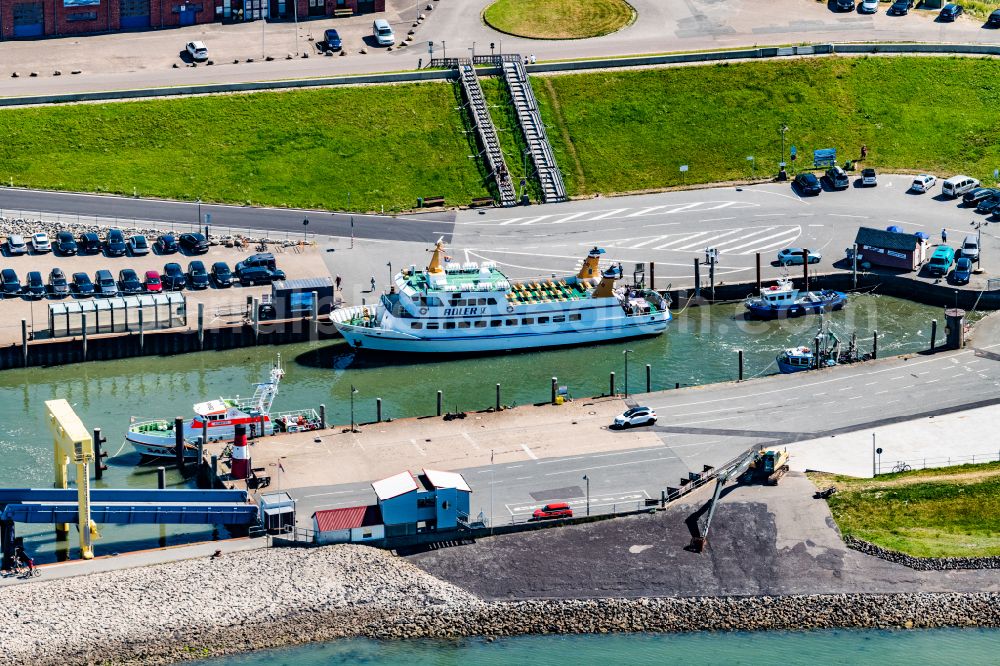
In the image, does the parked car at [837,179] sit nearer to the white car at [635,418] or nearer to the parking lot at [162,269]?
the parking lot at [162,269]

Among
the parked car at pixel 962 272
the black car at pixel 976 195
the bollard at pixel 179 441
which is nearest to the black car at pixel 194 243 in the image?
the bollard at pixel 179 441

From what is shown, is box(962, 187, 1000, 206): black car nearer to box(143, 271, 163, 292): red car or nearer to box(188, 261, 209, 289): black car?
box(188, 261, 209, 289): black car

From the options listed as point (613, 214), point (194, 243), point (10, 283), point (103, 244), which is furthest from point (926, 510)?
point (103, 244)

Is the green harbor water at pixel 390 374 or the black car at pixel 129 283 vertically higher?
the black car at pixel 129 283

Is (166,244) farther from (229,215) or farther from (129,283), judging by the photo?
(229,215)

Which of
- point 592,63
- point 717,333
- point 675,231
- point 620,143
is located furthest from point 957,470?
point 592,63

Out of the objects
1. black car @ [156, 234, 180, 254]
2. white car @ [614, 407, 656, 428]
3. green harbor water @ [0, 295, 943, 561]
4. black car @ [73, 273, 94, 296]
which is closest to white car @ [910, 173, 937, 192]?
green harbor water @ [0, 295, 943, 561]

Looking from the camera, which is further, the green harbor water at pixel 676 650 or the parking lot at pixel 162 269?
the parking lot at pixel 162 269
